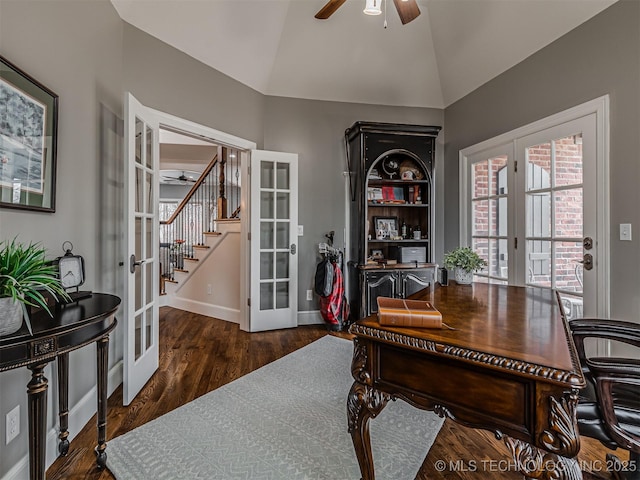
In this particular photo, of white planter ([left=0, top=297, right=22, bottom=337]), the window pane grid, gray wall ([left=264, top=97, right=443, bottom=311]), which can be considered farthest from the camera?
gray wall ([left=264, top=97, right=443, bottom=311])

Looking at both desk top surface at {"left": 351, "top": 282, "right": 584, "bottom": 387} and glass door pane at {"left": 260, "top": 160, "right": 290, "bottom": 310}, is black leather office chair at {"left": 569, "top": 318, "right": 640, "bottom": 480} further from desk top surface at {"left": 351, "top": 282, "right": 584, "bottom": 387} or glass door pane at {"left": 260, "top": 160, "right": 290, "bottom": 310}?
glass door pane at {"left": 260, "top": 160, "right": 290, "bottom": 310}

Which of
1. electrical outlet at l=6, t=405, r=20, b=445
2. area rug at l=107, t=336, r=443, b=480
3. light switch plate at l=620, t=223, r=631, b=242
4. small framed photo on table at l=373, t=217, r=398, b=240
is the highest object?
small framed photo on table at l=373, t=217, r=398, b=240

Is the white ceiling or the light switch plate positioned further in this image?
the white ceiling

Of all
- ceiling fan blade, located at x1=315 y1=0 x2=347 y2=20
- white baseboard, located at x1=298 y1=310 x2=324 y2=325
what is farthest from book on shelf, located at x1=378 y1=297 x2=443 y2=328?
white baseboard, located at x1=298 y1=310 x2=324 y2=325

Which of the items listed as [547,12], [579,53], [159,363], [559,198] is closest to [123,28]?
[159,363]

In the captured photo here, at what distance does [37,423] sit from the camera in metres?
1.14

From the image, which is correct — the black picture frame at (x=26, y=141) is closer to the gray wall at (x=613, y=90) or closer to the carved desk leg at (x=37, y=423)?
the carved desk leg at (x=37, y=423)

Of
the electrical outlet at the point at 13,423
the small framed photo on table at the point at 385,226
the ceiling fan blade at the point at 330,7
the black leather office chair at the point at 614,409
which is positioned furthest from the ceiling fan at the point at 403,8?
→ the electrical outlet at the point at 13,423

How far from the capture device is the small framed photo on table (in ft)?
13.3

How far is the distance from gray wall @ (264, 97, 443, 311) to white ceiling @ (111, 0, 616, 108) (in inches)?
6.2

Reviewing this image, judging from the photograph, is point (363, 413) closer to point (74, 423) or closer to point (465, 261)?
point (465, 261)

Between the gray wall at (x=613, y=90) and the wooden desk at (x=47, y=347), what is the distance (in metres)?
3.23

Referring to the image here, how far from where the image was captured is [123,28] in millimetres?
2439

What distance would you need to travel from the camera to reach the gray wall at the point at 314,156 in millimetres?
3965
